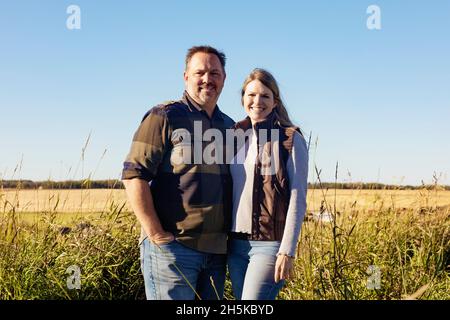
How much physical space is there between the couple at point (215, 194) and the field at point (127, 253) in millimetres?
692

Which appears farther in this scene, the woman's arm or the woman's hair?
the woman's hair

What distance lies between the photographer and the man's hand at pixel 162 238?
3.24 metres

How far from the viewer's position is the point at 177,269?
3291 mm

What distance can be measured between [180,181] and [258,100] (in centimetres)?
74

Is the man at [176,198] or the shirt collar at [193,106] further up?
the shirt collar at [193,106]

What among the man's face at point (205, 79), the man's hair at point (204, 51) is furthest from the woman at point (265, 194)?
the man's hair at point (204, 51)

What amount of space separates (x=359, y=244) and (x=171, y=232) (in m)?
3.16

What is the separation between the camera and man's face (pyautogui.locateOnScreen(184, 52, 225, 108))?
11.3 feet

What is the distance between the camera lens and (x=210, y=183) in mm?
3270

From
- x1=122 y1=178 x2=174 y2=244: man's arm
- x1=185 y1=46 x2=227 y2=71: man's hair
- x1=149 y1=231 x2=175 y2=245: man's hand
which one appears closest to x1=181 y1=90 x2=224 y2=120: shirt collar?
x1=185 y1=46 x2=227 y2=71: man's hair

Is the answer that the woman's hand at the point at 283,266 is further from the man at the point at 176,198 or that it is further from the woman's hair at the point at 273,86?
the woman's hair at the point at 273,86

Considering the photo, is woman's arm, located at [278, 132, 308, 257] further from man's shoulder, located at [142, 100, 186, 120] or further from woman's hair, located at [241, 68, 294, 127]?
man's shoulder, located at [142, 100, 186, 120]

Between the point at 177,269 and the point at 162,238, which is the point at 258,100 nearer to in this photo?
the point at 162,238

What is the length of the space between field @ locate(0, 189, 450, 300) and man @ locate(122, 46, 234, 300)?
0.88 metres
